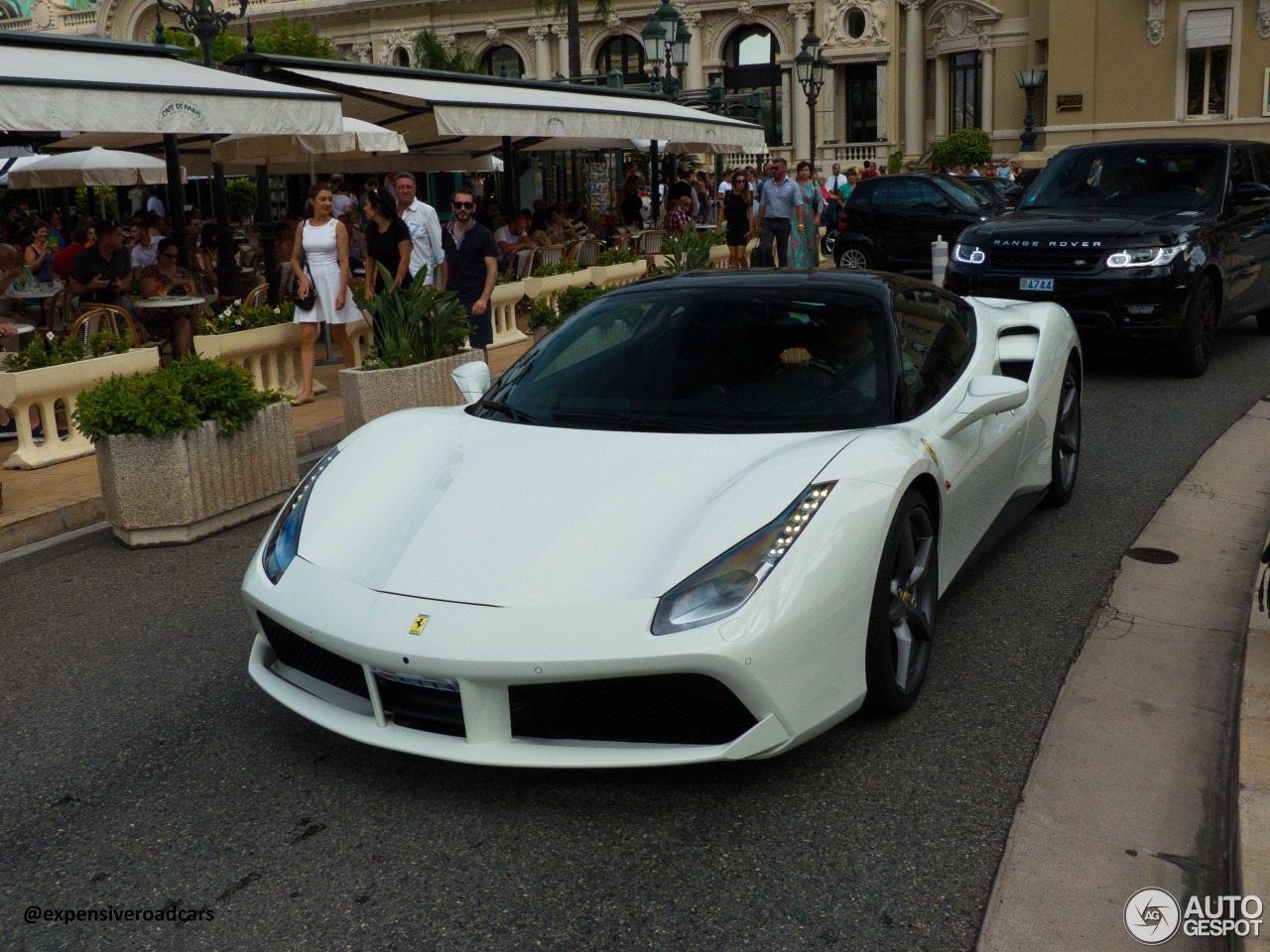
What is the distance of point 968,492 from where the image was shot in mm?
4652

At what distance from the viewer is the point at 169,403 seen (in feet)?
21.3

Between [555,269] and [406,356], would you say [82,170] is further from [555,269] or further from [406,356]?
[406,356]

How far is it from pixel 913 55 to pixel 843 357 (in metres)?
58.5

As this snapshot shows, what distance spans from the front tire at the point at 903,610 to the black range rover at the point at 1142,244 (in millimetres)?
6553

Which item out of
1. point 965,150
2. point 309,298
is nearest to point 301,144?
point 309,298

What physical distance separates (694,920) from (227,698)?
6.95ft

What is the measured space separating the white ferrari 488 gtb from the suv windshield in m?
6.74

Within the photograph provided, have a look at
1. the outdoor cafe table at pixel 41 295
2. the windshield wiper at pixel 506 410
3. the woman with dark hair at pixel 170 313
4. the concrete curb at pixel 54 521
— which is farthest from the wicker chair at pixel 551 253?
the windshield wiper at pixel 506 410

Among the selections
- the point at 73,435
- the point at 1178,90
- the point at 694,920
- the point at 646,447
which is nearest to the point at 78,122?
the point at 73,435

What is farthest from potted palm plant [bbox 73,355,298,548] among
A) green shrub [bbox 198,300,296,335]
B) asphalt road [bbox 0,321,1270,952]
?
green shrub [bbox 198,300,296,335]

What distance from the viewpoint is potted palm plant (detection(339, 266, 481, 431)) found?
8.50 meters

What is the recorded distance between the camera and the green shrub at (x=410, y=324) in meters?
8.69

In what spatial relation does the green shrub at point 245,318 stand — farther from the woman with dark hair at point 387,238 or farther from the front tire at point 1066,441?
the front tire at point 1066,441

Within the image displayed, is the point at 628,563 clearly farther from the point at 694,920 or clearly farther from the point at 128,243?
the point at 128,243
